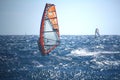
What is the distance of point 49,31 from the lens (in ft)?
55.7

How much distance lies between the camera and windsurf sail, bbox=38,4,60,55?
1573cm

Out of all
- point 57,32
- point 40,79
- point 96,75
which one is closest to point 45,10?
point 57,32

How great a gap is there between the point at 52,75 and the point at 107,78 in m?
5.21

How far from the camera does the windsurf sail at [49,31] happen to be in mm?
15731

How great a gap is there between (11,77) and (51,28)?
19.6ft

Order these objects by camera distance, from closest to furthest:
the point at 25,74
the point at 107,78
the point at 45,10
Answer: the point at 45,10, the point at 107,78, the point at 25,74

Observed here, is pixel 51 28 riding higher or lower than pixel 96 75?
higher

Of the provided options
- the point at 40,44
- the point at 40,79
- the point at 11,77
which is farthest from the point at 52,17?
the point at 11,77

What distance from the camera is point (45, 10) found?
15406 millimetres

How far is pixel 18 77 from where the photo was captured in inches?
712

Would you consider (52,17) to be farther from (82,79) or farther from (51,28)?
(82,79)

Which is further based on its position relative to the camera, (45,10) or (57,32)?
(57,32)

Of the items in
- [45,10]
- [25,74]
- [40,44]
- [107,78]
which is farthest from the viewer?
[25,74]

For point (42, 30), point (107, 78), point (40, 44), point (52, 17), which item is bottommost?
point (107, 78)
